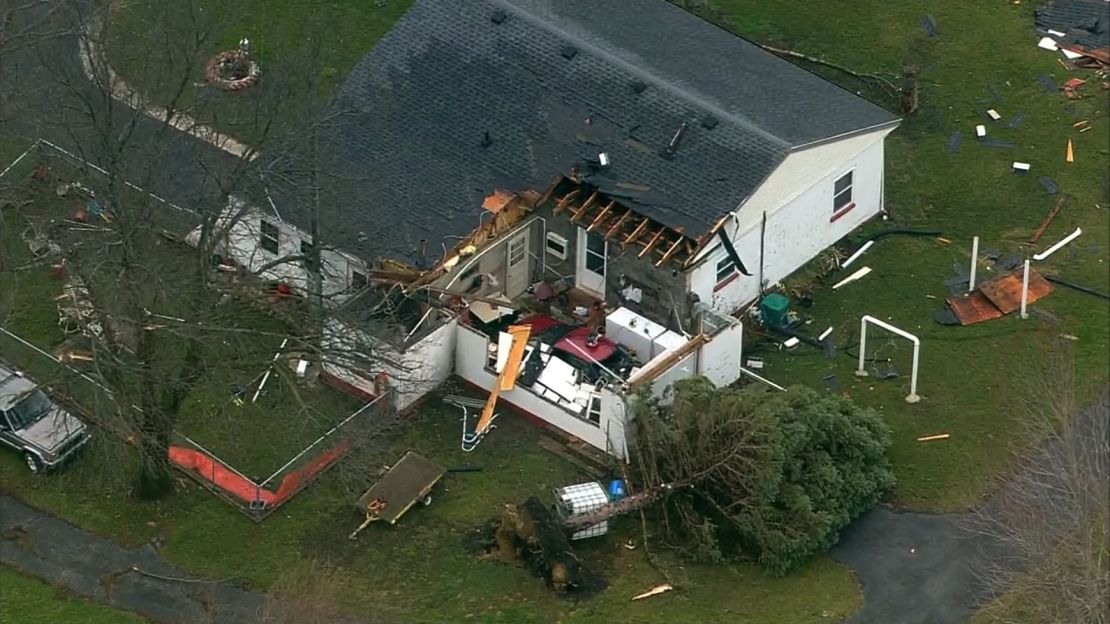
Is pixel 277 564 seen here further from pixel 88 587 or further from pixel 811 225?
pixel 811 225

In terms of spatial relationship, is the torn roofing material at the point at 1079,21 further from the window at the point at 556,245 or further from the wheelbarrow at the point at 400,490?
the wheelbarrow at the point at 400,490

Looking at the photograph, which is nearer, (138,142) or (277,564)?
(277,564)

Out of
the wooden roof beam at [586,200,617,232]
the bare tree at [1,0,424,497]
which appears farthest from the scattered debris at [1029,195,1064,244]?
the bare tree at [1,0,424,497]

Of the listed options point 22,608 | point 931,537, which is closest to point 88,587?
point 22,608

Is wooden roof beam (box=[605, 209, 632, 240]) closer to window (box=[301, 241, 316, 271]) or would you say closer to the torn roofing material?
window (box=[301, 241, 316, 271])

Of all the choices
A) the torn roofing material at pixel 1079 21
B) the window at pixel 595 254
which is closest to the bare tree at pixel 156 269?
the window at pixel 595 254

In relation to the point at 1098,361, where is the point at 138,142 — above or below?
A: above
